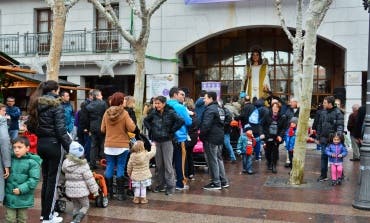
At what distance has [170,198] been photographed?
320 inches

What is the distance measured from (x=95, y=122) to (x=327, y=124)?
5101 millimetres

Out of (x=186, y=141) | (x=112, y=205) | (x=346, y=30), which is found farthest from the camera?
(x=346, y=30)

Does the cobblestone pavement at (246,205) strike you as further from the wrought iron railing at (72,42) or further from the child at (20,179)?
the wrought iron railing at (72,42)

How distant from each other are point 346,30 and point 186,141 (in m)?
10.0

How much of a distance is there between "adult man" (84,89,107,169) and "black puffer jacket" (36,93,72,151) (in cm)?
426

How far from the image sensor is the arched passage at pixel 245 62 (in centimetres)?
1955

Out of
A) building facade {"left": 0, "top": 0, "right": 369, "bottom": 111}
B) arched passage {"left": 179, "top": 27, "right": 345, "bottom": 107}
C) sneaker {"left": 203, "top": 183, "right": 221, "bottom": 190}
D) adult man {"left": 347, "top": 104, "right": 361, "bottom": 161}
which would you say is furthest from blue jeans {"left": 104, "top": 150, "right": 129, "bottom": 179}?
arched passage {"left": 179, "top": 27, "right": 345, "bottom": 107}

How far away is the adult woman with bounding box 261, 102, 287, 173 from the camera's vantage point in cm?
1079

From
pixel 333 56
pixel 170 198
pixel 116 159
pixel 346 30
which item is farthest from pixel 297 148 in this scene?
pixel 333 56

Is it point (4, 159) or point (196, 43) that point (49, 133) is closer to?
point (4, 159)

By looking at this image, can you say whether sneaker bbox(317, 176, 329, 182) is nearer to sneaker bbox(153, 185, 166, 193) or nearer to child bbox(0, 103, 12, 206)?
sneaker bbox(153, 185, 166, 193)

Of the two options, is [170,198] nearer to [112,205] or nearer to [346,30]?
[112,205]

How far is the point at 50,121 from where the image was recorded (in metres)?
6.14

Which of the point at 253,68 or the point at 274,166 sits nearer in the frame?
the point at 274,166
